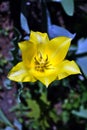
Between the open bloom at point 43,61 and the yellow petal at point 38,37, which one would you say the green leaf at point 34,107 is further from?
the yellow petal at point 38,37

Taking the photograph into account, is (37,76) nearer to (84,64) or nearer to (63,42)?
(63,42)

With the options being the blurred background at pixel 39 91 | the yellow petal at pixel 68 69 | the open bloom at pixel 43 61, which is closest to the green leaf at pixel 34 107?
the blurred background at pixel 39 91

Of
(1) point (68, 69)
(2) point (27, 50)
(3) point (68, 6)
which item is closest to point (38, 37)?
(2) point (27, 50)

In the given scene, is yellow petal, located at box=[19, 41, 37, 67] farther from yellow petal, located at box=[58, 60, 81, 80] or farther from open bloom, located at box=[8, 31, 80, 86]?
yellow petal, located at box=[58, 60, 81, 80]

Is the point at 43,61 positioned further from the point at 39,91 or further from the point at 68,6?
the point at 39,91

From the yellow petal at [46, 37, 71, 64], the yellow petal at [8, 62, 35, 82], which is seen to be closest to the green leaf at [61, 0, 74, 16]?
the yellow petal at [46, 37, 71, 64]

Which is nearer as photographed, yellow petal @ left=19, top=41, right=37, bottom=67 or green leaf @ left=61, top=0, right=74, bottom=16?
yellow petal @ left=19, top=41, right=37, bottom=67

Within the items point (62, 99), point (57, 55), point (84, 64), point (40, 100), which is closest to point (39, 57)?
point (57, 55)

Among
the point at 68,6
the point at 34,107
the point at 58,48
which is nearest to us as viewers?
the point at 58,48
